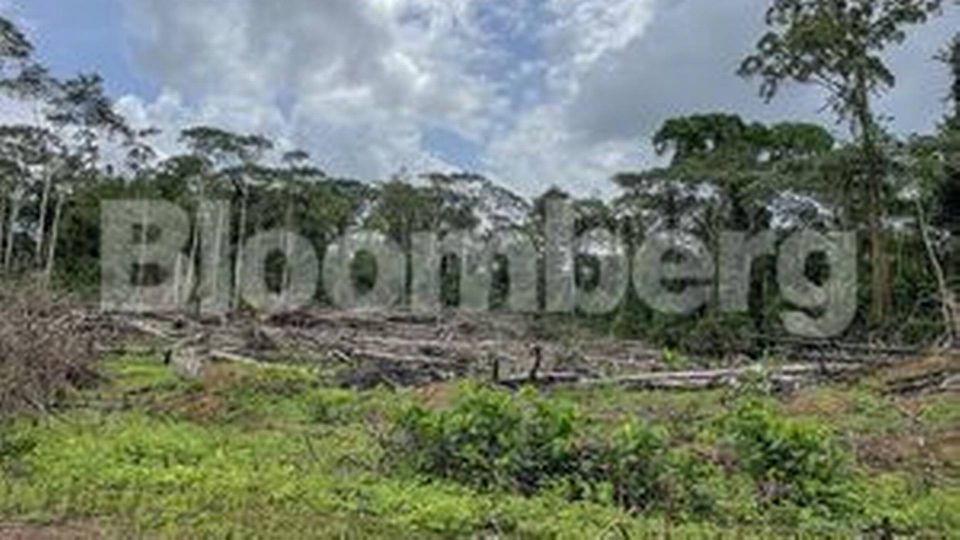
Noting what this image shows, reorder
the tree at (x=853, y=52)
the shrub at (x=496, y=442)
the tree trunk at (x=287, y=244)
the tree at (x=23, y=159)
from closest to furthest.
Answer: the shrub at (x=496, y=442) < the tree at (x=853, y=52) < the tree at (x=23, y=159) < the tree trunk at (x=287, y=244)

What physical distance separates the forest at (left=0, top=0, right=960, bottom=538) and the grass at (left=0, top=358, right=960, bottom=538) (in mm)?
45

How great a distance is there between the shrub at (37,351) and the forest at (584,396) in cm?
6

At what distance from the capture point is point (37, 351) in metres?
17.8

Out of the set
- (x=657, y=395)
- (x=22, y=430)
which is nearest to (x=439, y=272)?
(x=657, y=395)

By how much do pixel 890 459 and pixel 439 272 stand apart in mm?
59792

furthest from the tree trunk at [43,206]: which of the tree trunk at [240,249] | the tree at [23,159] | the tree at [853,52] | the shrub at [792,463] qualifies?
the shrub at [792,463]

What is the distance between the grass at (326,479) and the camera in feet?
33.1

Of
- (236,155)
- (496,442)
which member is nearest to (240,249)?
(236,155)

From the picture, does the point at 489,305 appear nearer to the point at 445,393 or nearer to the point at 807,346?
the point at 807,346

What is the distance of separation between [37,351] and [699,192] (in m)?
35.2

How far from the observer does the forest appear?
1084 centimetres

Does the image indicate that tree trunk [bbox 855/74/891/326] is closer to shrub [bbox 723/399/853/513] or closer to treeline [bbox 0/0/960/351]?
treeline [bbox 0/0/960/351]

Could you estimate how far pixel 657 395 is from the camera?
2106cm

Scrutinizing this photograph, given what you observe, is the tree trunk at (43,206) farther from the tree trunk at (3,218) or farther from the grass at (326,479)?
the grass at (326,479)
